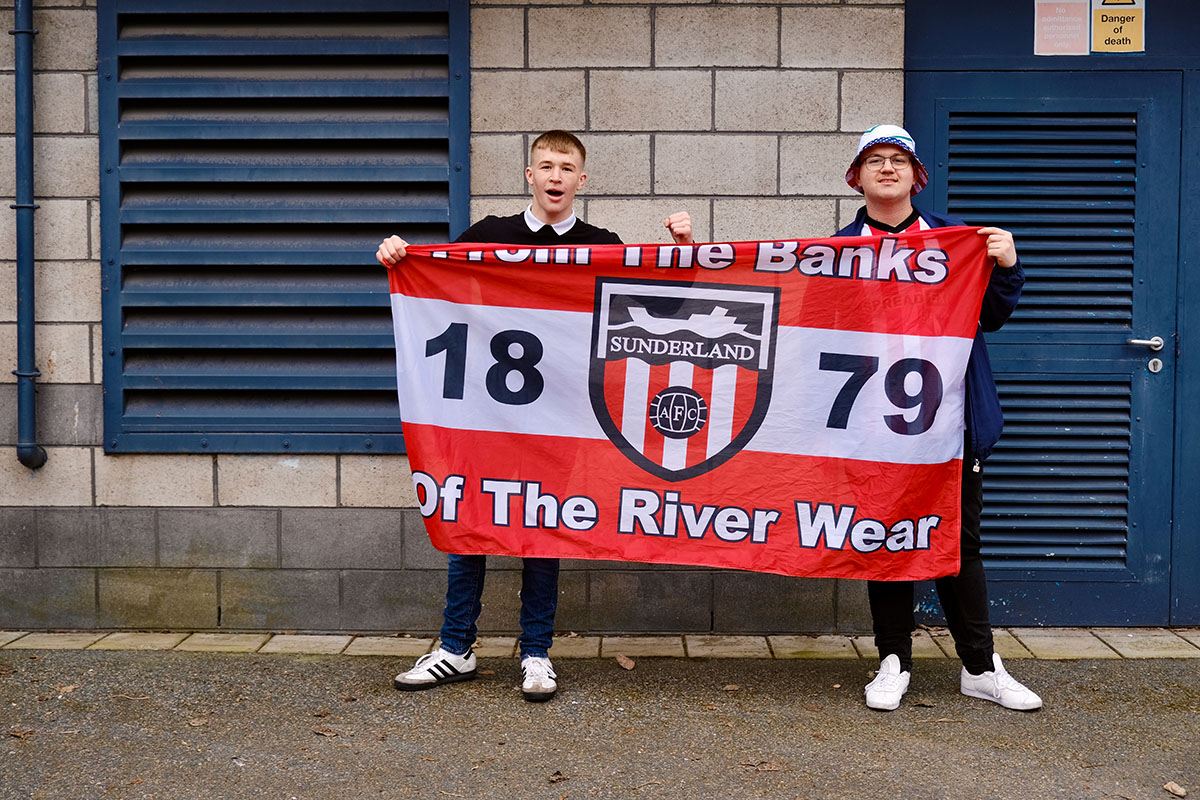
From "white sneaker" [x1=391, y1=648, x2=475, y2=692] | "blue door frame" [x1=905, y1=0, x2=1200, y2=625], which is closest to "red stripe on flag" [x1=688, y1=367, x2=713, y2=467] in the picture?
"white sneaker" [x1=391, y1=648, x2=475, y2=692]

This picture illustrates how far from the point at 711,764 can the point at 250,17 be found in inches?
145

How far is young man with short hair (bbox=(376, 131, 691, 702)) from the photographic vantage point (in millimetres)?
3971

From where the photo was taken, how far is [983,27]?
4785 mm

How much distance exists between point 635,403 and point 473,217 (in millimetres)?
1332

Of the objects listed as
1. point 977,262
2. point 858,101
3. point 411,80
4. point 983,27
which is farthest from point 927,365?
point 411,80

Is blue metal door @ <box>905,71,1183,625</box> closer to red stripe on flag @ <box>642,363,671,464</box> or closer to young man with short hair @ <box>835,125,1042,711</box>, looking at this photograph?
young man with short hair @ <box>835,125,1042,711</box>

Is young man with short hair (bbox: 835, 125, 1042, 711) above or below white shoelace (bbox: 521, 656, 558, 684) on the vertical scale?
above

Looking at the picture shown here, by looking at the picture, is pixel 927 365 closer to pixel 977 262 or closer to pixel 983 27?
pixel 977 262

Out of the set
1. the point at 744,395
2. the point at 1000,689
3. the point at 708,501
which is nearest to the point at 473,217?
the point at 744,395

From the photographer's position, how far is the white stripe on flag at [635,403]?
394 cm

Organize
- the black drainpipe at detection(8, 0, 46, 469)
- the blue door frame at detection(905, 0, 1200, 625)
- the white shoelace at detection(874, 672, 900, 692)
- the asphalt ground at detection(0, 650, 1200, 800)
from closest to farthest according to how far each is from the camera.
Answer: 1. the asphalt ground at detection(0, 650, 1200, 800)
2. the white shoelace at detection(874, 672, 900, 692)
3. the black drainpipe at detection(8, 0, 46, 469)
4. the blue door frame at detection(905, 0, 1200, 625)

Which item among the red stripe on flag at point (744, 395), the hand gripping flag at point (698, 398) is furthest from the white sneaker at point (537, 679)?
the red stripe on flag at point (744, 395)

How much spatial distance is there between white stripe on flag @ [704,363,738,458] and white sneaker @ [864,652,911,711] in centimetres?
103

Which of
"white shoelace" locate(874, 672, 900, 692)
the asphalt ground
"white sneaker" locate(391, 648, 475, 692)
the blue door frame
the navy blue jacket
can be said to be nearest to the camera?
the asphalt ground
